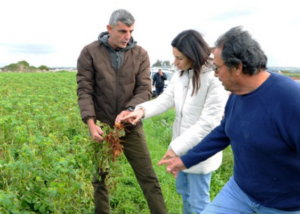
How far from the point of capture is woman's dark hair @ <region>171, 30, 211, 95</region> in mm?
2459

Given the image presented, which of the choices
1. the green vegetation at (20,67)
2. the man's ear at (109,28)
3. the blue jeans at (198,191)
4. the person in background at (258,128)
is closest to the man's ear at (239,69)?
the person in background at (258,128)

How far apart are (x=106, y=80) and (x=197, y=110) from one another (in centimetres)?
96

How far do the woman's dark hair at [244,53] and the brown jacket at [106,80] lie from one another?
1.42 m

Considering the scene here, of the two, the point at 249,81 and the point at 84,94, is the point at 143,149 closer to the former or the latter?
the point at 84,94

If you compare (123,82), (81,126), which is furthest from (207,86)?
(81,126)

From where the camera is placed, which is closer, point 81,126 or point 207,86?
point 207,86

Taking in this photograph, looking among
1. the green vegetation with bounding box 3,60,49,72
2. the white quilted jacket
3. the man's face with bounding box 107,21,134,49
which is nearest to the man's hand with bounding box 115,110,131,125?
the white quilted jacket

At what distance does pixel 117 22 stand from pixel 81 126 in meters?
4.19

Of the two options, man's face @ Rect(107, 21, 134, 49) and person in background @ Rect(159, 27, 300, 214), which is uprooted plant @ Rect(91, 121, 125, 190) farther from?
person in background @ Rect(159, 27, 300, 214)

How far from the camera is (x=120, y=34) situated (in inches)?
119

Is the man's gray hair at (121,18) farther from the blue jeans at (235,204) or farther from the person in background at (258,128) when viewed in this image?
the blue jeans at (235,204)

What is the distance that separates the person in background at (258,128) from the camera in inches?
68.8

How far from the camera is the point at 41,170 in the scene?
3.40 metres

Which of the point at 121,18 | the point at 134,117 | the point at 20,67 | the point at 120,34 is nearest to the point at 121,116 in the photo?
the point at 134,117
